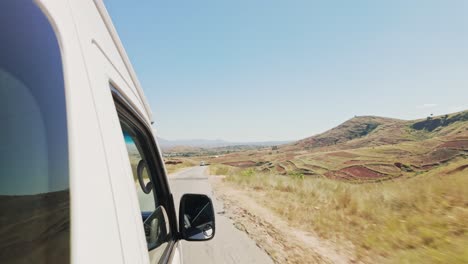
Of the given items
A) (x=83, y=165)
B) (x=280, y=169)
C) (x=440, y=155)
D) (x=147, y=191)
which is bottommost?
(x=440, y=155)

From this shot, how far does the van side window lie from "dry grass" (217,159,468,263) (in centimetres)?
481

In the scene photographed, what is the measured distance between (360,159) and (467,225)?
93.8m

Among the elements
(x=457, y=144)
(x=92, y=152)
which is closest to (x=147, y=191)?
(x=92, y=152)

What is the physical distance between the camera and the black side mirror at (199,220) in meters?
2.00

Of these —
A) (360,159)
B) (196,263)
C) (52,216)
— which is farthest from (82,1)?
(360,159)

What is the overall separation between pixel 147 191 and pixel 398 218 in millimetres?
7104

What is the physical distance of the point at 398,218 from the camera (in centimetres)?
753

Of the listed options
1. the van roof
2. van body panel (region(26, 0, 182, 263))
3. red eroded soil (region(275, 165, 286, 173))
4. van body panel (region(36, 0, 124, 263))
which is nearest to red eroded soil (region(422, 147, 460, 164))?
red eroded soil (region(275, 165, 286, 173))

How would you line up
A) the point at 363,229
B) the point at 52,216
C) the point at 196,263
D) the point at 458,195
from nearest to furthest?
the point at 52,216, the point at 196,263, the point at 458,195, the point at 363,229

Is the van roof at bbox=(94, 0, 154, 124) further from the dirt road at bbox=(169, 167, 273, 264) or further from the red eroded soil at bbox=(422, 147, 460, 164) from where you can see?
the red eroded soil at bbox=(422, 147, 460, 164)

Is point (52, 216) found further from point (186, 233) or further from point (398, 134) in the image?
point (398, 134)

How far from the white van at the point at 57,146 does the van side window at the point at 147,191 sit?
0.72 meters

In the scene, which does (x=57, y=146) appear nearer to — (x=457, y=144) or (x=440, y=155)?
(x=440, y=155)

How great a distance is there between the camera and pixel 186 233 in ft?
6.59
